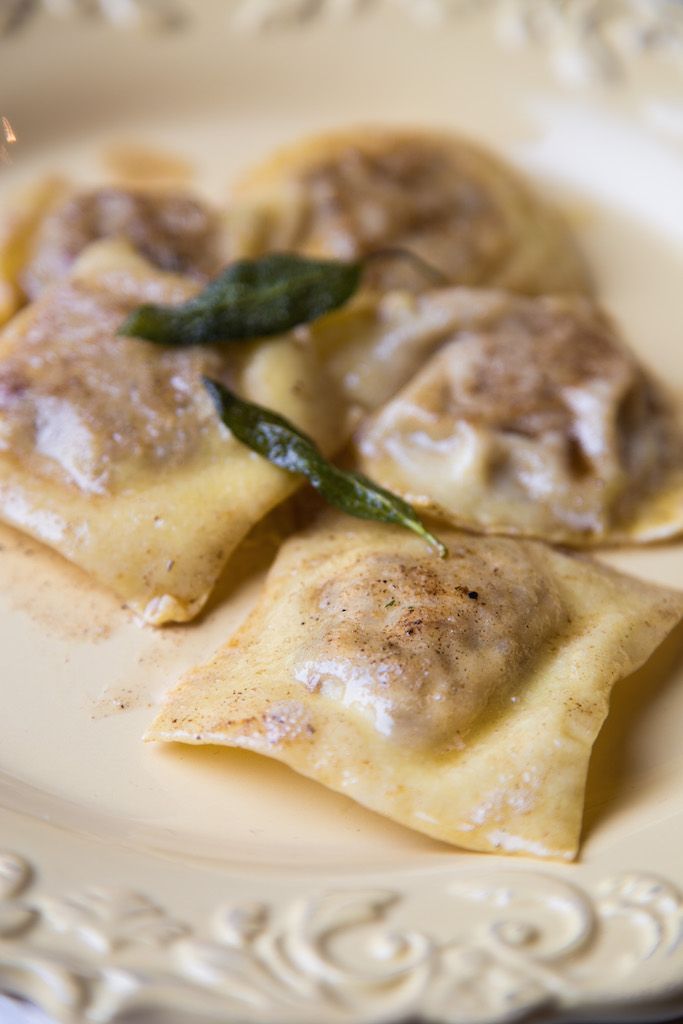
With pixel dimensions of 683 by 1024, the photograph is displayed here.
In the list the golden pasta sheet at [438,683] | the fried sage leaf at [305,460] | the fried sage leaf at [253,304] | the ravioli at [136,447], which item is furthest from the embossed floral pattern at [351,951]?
the fried sage leaf at [253,304]

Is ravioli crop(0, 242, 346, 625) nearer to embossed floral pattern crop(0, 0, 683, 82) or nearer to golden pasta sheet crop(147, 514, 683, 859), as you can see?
golden pasta sheet crop(147, 514, 683, 859)

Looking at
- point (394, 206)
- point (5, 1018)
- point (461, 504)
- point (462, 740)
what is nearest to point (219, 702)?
point (462, 740)

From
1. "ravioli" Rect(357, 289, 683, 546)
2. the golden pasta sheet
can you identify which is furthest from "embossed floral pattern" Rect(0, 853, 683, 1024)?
"ravioli" Rect(357, 289, 683, 546)

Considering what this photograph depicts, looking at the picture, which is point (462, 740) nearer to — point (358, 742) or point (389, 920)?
point (358, 742)

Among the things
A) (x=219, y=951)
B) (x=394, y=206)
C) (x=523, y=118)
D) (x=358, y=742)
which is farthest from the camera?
(x=523, y=118)

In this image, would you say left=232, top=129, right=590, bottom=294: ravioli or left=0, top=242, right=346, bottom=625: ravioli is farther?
left=232, top=129, right=590, bottom=294: ravioli

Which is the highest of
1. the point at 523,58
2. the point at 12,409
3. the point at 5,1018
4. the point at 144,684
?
the point at 523,58

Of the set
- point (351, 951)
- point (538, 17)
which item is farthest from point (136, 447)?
point (538, 17)
